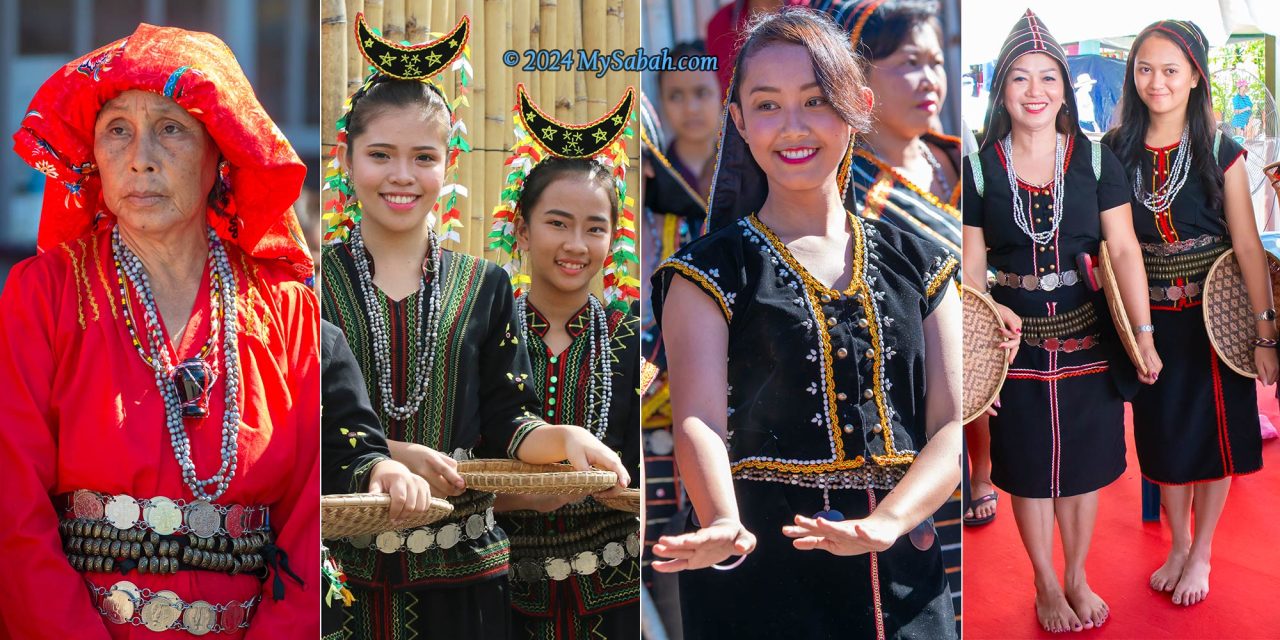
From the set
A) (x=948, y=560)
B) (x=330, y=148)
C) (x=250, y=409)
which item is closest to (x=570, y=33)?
(x=330, y=148)

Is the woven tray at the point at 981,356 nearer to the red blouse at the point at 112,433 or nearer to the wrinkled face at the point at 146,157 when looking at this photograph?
the red blouse at the point at 112,433

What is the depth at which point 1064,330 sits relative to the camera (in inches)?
162

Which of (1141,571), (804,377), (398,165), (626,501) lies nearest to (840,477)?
(804,377)

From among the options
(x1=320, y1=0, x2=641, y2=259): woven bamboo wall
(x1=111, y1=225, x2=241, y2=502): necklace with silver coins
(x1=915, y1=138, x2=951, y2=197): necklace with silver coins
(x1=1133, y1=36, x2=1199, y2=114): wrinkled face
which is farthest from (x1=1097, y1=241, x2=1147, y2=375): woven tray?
(x1=111, y1=225, x2=241, y2=502): necklace with silver coins

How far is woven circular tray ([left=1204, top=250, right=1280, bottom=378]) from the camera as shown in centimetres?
422

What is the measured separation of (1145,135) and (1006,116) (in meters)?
0.51

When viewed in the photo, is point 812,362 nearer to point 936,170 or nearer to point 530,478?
point 936,170

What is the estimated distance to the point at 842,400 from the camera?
3.23 meters

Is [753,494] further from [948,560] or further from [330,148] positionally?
[330,148]

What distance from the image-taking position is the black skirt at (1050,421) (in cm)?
413

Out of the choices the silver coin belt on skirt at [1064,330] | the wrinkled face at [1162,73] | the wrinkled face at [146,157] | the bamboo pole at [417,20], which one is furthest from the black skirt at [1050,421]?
the wrinkled face at [146,157]

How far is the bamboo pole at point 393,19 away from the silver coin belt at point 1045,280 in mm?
2031

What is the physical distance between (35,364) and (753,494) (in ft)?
5.77

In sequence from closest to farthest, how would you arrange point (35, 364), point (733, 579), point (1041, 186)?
point (35, 364)
point (733, 579)
point (1041, 186)
